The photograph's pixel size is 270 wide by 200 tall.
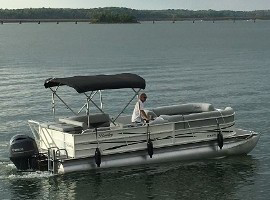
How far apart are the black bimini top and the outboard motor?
231 cm

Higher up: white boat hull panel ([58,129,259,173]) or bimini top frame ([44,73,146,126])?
bimini top frame ([44,73,146,126])

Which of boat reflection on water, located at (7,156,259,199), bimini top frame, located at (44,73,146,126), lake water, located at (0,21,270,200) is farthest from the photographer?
Answer: bimini top frame, located at (44,73,146,126)

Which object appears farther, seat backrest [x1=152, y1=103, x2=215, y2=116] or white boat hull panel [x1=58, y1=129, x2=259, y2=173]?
seat backrest [x1=152, y1=103, x2=215, y2=116]

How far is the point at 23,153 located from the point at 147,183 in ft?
13.6

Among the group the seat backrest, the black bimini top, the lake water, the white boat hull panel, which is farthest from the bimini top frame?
Result: the lake water

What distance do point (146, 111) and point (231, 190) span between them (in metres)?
4.57

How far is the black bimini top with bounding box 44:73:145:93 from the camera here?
2026 cm

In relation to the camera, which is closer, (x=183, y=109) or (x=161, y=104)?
(x=183, y=109)

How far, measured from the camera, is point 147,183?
2014 cm

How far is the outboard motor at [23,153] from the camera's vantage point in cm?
1964

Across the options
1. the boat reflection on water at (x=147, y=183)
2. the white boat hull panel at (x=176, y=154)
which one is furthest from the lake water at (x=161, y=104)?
the white boat hull panel at (x=176, y=154)

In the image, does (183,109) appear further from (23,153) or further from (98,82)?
(23,153)

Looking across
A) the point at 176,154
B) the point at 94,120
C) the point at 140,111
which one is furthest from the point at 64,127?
the point at 176,154

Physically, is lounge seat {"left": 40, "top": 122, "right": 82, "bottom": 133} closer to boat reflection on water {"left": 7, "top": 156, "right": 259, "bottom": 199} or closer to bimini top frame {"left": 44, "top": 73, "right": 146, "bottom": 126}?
bimini top frame {"left": 44, "top": 73, "right": 146, "bottom": 126}
